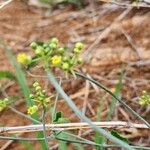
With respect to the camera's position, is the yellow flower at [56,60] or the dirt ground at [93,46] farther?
the dirt ground at [93,46]

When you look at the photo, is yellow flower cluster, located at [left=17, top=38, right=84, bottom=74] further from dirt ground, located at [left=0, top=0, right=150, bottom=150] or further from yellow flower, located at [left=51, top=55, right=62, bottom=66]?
dirt ground, located at [left=0, top=0, right=150, bottom=150]

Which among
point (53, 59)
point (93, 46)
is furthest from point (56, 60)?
point (93, 46)

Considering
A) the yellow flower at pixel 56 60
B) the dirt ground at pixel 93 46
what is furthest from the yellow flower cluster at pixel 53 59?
the dirt ground at pixel 93 46

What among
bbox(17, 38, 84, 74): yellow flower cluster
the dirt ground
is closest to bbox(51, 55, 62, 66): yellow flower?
bbox(17, 38, 84, 74): yellow flower cluster

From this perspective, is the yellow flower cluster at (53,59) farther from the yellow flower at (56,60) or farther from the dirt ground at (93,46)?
the dirt ground at (93,46)

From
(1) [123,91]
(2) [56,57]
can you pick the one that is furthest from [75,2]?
(2) [56,57]

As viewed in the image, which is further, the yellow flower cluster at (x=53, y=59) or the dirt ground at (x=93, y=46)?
the dirt ground at (x=93, y=46)

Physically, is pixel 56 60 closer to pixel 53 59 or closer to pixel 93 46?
pixel 53 59

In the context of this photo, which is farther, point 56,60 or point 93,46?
point 93,46

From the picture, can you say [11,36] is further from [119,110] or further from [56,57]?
[56,57]

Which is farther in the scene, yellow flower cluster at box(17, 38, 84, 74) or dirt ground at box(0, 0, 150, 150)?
dirt ground at box(0, 0, 150, 150)
